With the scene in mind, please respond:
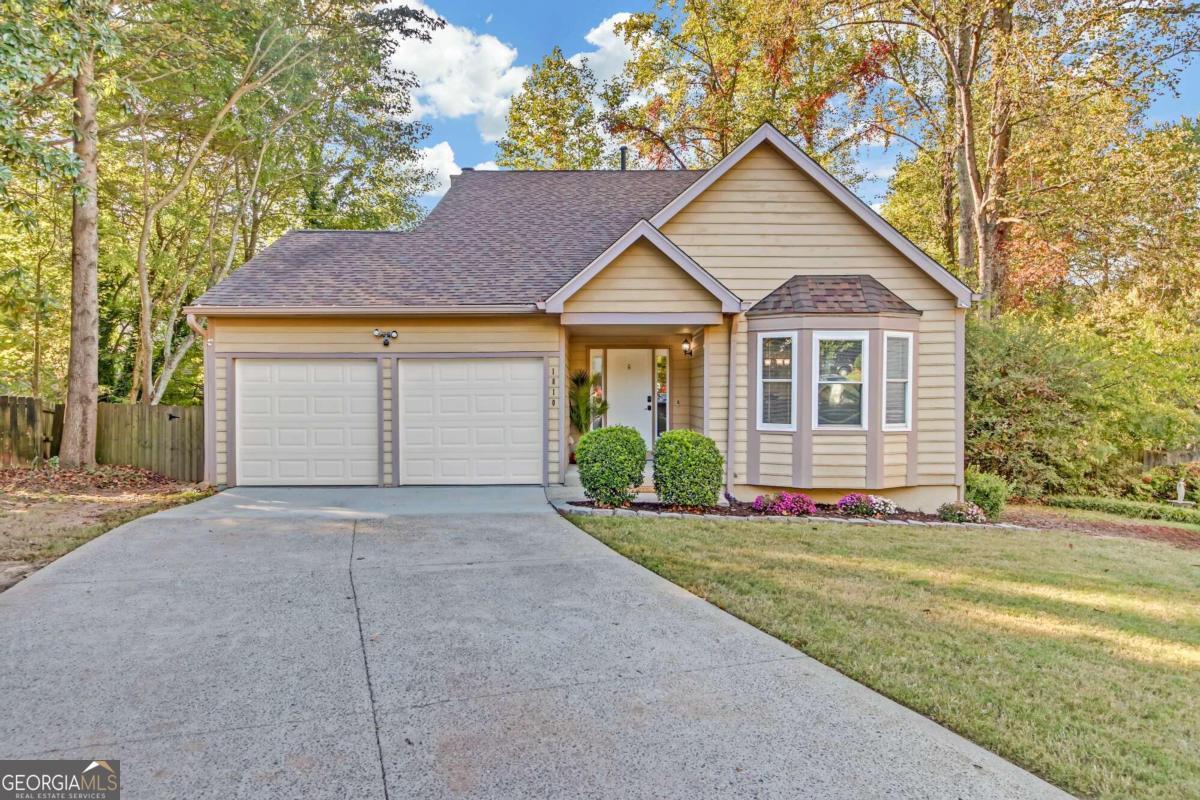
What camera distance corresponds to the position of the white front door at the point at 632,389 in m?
12.1

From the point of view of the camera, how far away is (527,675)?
10.2 ft

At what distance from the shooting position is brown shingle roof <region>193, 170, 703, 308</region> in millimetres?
8906

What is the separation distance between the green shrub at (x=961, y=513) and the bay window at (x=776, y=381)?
2452 millimetres

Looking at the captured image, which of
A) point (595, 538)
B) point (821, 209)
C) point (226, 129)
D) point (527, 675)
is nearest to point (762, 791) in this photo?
point (527, 675)

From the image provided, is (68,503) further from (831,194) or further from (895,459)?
(831,194)

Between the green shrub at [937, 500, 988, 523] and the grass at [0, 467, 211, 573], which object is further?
the green shrub at [937, 500, 988, 523]

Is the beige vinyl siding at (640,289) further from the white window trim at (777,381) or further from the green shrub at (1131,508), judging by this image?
the green shrub at (1131,508)

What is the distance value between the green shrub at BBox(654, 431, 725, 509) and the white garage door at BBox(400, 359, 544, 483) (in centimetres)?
A: 225

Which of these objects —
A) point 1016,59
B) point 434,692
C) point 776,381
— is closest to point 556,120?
point 1016,59

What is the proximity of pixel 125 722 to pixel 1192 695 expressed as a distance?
5393mm

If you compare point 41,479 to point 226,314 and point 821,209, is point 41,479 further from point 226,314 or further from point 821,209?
point 821,209

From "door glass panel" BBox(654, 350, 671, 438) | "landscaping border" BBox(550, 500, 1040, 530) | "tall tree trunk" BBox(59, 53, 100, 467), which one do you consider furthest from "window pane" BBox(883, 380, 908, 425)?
"tall tree trunk" BBox(59, 53, 100, 467)

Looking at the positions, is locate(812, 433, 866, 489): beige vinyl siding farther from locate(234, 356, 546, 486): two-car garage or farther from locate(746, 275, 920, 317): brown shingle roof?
locate(234, 356, 546, 486): two-car garage

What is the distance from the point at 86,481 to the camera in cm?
929
